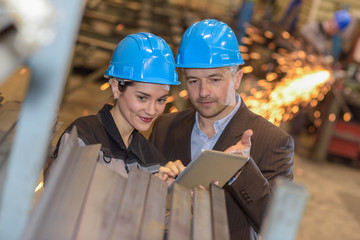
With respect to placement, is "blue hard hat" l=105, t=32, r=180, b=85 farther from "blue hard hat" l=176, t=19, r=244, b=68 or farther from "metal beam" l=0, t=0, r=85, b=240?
"metal beam" l=0, t=0, r=85, b=240

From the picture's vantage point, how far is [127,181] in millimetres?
1384

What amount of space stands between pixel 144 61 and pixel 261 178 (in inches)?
29.3

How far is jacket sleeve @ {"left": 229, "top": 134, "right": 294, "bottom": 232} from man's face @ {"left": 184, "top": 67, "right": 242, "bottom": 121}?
0.36 m

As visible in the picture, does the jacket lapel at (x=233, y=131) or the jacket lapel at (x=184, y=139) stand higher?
the jacket lapel at (x=233, y=131)

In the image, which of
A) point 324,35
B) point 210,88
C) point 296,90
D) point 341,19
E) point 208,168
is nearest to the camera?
point 208,168

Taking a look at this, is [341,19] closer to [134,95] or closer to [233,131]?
[233,131]

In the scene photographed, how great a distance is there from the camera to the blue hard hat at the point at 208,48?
2545 millimetres

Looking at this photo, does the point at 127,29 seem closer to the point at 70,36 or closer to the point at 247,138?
the point at 247,138

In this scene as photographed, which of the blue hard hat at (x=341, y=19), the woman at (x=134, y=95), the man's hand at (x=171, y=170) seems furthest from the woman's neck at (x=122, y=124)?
the blue hard hat at (x=341, y=19)

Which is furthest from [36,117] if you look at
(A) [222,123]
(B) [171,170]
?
(A) [222,123]

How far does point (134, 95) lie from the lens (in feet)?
6.88

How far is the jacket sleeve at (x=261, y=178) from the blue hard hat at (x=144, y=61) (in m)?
0.55

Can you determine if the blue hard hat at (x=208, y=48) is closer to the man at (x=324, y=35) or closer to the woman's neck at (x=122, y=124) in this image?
the woman's neck at (x=122, y=124)

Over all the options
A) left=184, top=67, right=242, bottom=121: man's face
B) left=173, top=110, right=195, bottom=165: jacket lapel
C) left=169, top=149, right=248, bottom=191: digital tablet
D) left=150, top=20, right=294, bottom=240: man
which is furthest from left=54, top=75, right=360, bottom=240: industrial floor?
left=169, top=149, right=248, bottom=191: digital tablet
